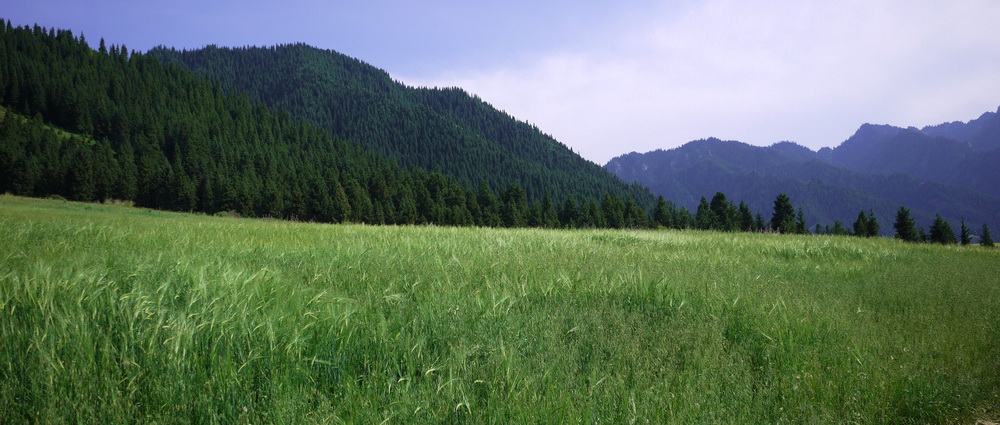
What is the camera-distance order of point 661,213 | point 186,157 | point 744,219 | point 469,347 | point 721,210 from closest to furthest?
point 469,347 < point 721,210 < point 744,219 < point 661,213 < point 186,157

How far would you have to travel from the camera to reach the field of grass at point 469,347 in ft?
8.70

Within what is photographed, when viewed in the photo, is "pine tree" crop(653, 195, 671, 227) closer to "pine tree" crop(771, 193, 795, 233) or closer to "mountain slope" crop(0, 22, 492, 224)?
"pine tree" crop(771, 193, 795, 233)

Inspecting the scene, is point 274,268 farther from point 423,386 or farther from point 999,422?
point 999,422

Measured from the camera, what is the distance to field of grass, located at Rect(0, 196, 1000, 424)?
265 centimetres

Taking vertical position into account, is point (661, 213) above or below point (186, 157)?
below

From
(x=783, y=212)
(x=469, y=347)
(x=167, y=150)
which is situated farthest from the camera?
(x=167, y=150)

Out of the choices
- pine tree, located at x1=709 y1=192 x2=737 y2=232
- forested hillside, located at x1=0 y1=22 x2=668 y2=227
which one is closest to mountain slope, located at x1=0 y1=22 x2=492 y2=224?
forested hillside, located at x1=0 y1=22 x2=668 y2=227

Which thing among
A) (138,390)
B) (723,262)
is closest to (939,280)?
(723,262)

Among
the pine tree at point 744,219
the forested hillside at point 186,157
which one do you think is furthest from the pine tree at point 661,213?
the pine tree at point 744,219

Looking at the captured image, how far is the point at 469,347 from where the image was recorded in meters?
3.45

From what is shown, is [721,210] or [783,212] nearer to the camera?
[783,212]

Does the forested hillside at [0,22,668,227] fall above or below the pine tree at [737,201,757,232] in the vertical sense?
above

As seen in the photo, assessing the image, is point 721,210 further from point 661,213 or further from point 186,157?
point 186,157

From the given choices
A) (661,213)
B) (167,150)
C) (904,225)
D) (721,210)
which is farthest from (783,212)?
(167,150)
